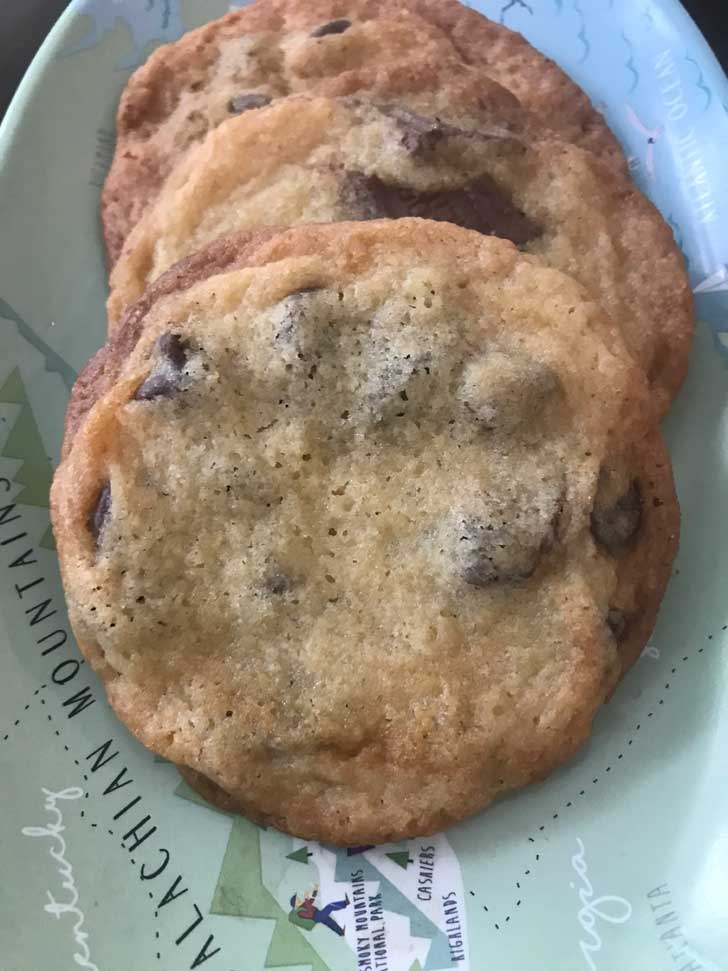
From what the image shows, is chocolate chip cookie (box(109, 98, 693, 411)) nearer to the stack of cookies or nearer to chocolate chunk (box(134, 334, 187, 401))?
the stack of cookies

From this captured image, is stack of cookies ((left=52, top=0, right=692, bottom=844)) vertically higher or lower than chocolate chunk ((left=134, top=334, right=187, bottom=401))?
lower

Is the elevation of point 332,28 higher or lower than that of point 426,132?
higher

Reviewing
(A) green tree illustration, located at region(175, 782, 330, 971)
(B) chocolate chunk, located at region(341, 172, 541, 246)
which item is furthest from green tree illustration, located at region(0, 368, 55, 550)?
(B) chocolate chunk, located at region(341, 172, 541, 246)

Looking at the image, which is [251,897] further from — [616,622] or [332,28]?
[332,28]

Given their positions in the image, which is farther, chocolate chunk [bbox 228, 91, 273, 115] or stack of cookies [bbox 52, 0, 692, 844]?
chocolate chunk [bbox 228, 91, 273, 115]

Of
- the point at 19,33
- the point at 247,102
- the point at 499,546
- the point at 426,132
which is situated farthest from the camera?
the point at 19,33

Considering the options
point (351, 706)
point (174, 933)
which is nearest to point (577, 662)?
point (351, 706)

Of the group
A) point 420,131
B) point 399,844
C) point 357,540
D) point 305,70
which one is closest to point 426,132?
point 420,131
